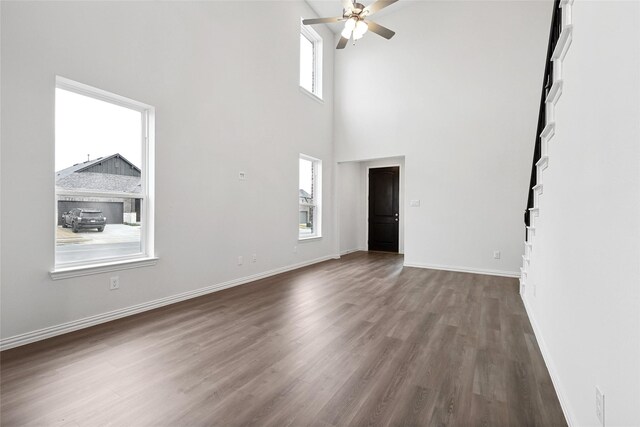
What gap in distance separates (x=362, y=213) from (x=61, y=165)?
6.49 meters

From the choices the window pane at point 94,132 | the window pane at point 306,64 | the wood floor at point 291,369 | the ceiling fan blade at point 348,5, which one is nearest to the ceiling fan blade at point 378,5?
the ceiling fan blade at point 348,5

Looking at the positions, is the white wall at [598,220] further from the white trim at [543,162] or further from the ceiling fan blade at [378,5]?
the ceiling fan blade at [378,5]

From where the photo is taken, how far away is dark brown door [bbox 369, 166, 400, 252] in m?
7.68

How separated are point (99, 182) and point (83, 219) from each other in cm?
39

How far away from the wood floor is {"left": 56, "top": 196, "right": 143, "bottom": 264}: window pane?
71cm

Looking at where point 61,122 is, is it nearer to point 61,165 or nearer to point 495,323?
point 61,165

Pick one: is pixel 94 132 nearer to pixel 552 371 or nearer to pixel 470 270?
pixel 552 371

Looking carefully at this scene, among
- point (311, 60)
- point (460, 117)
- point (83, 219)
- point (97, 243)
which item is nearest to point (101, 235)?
point (97, 243)

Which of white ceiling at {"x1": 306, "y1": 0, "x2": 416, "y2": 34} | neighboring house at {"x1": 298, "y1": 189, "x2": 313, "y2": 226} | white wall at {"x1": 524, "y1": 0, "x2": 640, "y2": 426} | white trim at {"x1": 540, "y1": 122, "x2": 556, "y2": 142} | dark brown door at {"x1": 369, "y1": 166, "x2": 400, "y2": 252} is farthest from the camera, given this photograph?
dark brown door at {"x1": 369, "y1": 166, "x2": 400, "y2": 252}

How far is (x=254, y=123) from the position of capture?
15.2 ft

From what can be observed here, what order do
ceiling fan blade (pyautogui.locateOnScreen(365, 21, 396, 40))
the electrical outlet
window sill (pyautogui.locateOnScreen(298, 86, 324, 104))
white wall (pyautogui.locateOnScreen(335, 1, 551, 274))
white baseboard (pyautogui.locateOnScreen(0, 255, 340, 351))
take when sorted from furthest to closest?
window sill (pyautogui.locateOnScreen(298, 86, 324, 104)) → white wall (pyautogui.locateOnScreen(335, 1, 551, 274)) → ceiling fan blade (pyautogui.locateOnScreen(365, 21, 396, 40)) → white baseboard (pyautogui.locateOnScreen(0, 255, 340, 351)) → the electrical outlet

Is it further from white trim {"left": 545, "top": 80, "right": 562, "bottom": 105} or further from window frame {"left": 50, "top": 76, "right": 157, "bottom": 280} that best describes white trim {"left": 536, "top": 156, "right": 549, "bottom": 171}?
window frame {"left": 50, "top": 76, "right": 157, "bottom": 280}

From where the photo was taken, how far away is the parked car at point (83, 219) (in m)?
2.74

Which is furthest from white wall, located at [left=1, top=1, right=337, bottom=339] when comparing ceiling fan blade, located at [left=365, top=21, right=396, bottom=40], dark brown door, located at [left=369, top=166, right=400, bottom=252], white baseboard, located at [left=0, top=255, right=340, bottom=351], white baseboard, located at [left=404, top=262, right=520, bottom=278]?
dark brown door, located at [left=369, top=166, right=400, bottom=252]
